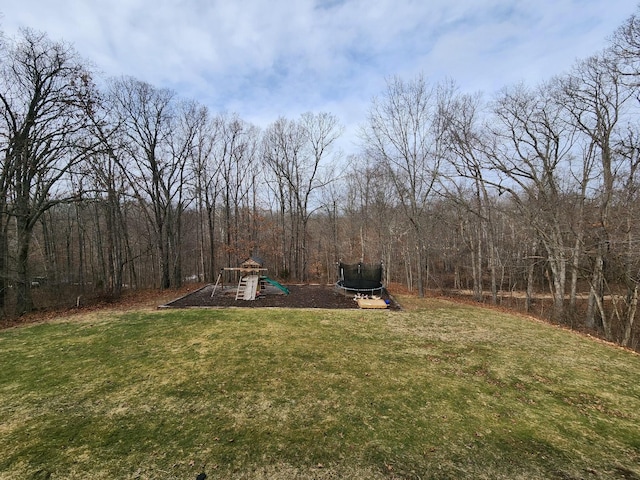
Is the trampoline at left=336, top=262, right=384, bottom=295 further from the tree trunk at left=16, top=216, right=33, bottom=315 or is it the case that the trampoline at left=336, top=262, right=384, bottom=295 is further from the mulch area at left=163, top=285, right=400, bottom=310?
the tree trunk at left=16, top=216, right=33, bottom=315

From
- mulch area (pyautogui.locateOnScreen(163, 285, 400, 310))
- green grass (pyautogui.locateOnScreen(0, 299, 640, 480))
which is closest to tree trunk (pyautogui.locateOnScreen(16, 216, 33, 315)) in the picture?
green grass (pyautogui.locateOnScreen(0, 299, 640, 480))

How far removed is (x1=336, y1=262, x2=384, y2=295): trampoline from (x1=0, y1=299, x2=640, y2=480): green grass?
479cm

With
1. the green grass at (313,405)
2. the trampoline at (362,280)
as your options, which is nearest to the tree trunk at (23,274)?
the green grass at (313,405)

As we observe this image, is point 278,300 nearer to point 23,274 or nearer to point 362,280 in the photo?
point 362,280

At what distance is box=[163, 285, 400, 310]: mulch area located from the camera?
9.30m

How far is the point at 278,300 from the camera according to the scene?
10.2 meters

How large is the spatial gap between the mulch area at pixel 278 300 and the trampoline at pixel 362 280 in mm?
374

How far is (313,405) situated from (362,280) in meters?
7.97

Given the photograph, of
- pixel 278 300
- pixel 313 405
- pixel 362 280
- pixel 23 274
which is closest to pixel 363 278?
pixel 362 280

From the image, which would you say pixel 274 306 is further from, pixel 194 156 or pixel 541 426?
pixel 194 156

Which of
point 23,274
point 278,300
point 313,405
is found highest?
point 23,274

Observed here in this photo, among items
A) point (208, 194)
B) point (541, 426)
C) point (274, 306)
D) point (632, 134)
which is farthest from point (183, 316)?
point (632, 134)

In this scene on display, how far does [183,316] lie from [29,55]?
8.38 meters

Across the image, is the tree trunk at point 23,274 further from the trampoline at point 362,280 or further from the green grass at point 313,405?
the trampoline at point 362,280
